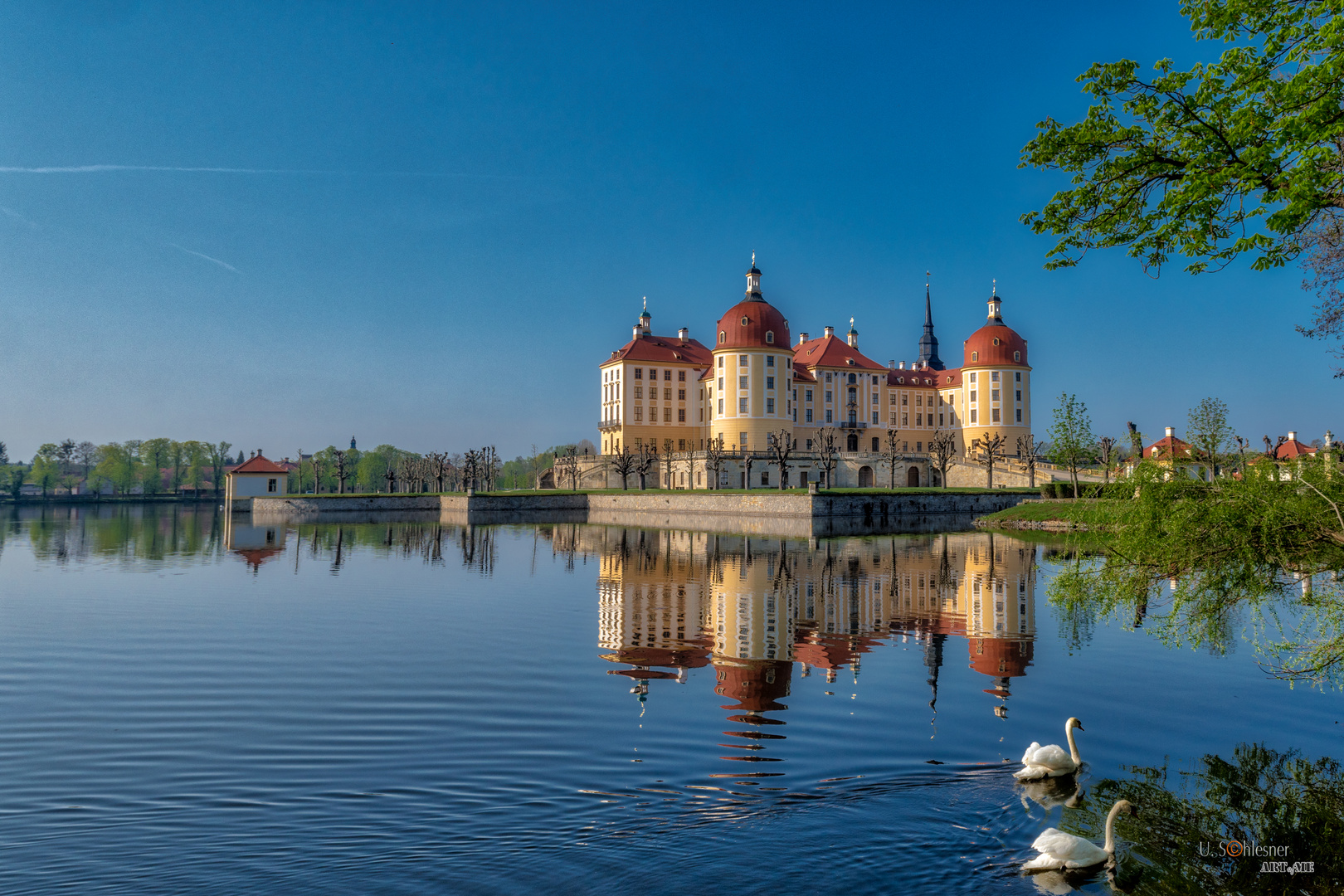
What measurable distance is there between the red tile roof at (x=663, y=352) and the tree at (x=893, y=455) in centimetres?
1981

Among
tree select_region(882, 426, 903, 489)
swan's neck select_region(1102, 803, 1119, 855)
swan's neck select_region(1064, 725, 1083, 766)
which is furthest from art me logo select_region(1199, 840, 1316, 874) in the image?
tree select_region(882, 426, 903, 489)

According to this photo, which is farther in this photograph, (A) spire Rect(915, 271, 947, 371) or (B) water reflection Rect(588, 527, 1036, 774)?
(A) spire Rect(915, 271, 947, 371)

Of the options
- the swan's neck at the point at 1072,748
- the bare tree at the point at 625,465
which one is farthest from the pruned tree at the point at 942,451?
the swan's neck at the point at 1072,748

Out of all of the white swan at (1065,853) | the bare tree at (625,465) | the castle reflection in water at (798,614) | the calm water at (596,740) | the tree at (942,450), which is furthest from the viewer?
the tree at (942,450)

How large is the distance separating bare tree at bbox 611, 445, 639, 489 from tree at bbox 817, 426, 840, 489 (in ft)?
54.5

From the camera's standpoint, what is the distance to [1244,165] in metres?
7.50

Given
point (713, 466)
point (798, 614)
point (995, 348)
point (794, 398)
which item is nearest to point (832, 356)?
point (794, 398)

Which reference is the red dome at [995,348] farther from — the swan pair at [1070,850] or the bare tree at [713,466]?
the swan pair at [1070,850]

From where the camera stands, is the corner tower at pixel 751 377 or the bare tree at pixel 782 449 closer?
the bare tree at pixel 782 449

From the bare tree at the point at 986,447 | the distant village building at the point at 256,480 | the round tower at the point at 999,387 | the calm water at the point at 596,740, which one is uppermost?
the round tower at the point at 999,387

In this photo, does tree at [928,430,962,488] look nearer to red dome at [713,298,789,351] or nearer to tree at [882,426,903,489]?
tree at [882,426,903,489]

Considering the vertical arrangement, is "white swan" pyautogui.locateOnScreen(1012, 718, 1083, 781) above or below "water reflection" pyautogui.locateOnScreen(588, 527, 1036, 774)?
above

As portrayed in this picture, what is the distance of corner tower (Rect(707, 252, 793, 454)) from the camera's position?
77.4m

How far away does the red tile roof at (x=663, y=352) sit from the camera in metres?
86.8
